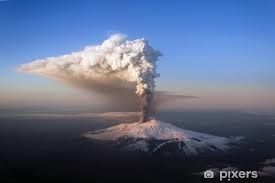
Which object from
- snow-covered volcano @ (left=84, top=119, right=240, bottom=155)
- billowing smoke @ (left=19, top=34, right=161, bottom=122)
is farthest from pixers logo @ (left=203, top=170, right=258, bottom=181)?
billowing smoke @ (left=19, top=34, right=161, bottom=122)

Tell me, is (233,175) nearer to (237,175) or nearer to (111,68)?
(237,175)

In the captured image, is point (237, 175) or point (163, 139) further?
point (163, 139)

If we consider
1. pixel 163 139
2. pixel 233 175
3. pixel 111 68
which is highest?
pixel 111 68

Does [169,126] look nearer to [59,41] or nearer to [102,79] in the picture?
[102,79]

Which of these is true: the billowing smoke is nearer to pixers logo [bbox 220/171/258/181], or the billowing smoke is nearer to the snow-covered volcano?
the snow-covered volcano

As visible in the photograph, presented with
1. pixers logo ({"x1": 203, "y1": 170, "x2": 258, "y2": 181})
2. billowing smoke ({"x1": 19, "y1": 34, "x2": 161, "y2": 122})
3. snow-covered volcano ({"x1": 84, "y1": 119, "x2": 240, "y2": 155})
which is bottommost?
pixers logo ({"x1": 203, "y1": 170, "x2": 258, "y2": 181})

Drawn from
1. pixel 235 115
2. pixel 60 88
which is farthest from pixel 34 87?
pixel 235 115

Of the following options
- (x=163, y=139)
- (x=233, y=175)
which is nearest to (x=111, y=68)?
(x=163, y=139)
